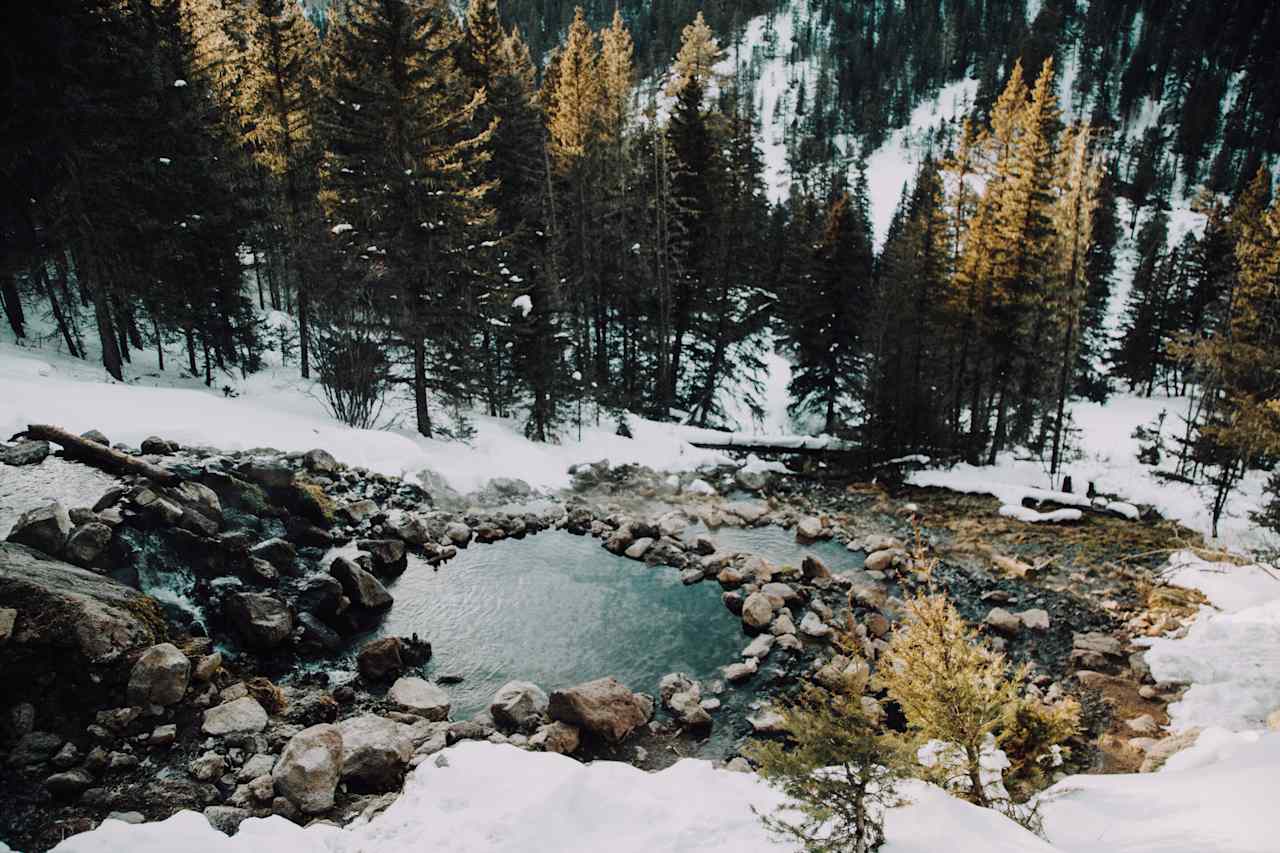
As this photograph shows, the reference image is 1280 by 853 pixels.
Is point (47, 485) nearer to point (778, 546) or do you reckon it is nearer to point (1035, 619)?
point (778, 546)

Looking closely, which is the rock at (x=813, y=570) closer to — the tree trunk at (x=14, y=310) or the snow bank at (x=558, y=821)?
the snow bank at (x=558, y=821)

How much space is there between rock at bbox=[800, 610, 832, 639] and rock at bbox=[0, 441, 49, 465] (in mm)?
12025

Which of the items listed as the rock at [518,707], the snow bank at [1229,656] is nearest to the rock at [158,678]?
the rock at [518,707]

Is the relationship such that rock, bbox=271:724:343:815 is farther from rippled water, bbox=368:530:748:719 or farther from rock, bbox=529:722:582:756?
rock, bbox=529:722:582:756

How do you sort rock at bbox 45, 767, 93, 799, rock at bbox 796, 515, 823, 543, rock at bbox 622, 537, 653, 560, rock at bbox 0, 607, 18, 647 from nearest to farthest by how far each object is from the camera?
1. rock at bbox 45, 767, 93, 799
2. rock at bbox 0, 607, 18, 647
3. rock at bbox 622, 537, 653, 560
4. rock at bbox 796, 515, 823, 543

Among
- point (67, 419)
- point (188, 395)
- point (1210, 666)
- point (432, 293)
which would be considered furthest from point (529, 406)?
point (1210, 666)

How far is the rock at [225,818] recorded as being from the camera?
5.13 metres

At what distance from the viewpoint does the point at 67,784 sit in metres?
5.40

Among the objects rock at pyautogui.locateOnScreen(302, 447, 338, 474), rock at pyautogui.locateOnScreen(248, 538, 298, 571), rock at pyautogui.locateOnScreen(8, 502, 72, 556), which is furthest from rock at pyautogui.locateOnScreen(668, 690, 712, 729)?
rock at pyautogui.locateOnScreen(302, 447, 338, 474)

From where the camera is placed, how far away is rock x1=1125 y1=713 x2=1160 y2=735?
8070 millimetres

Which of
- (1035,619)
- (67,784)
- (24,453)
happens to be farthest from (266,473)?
(1035,619)

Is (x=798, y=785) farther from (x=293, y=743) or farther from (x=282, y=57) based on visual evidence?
(x=282, y=57)

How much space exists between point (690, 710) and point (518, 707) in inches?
87.9

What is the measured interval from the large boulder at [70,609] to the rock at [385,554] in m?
3.84
